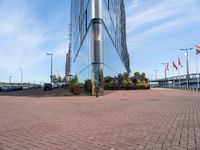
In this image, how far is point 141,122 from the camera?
890 centimetres

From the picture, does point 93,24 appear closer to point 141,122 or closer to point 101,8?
point 101,8

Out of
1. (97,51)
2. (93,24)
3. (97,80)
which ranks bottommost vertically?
(97,80)

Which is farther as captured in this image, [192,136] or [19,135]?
[19,135]

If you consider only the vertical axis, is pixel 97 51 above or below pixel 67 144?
above

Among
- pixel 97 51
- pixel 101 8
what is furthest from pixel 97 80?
pixel 101 8

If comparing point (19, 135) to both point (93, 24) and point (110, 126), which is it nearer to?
point (110, 126)

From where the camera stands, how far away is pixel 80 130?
25.0ft

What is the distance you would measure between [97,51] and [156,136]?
2304 cm

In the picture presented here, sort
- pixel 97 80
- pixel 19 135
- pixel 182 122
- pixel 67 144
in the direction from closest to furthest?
1. pixel 67 144
2. pixel 19 135
3. pixel 182 122
4. pixel 97 80

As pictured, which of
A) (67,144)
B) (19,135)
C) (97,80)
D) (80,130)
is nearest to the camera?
(67,144)

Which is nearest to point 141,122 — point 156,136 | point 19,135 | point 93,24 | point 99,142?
point 156,136

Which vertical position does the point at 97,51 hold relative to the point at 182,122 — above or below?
above

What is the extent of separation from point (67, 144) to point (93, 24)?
82.3 feet

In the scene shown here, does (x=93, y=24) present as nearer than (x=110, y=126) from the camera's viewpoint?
No
